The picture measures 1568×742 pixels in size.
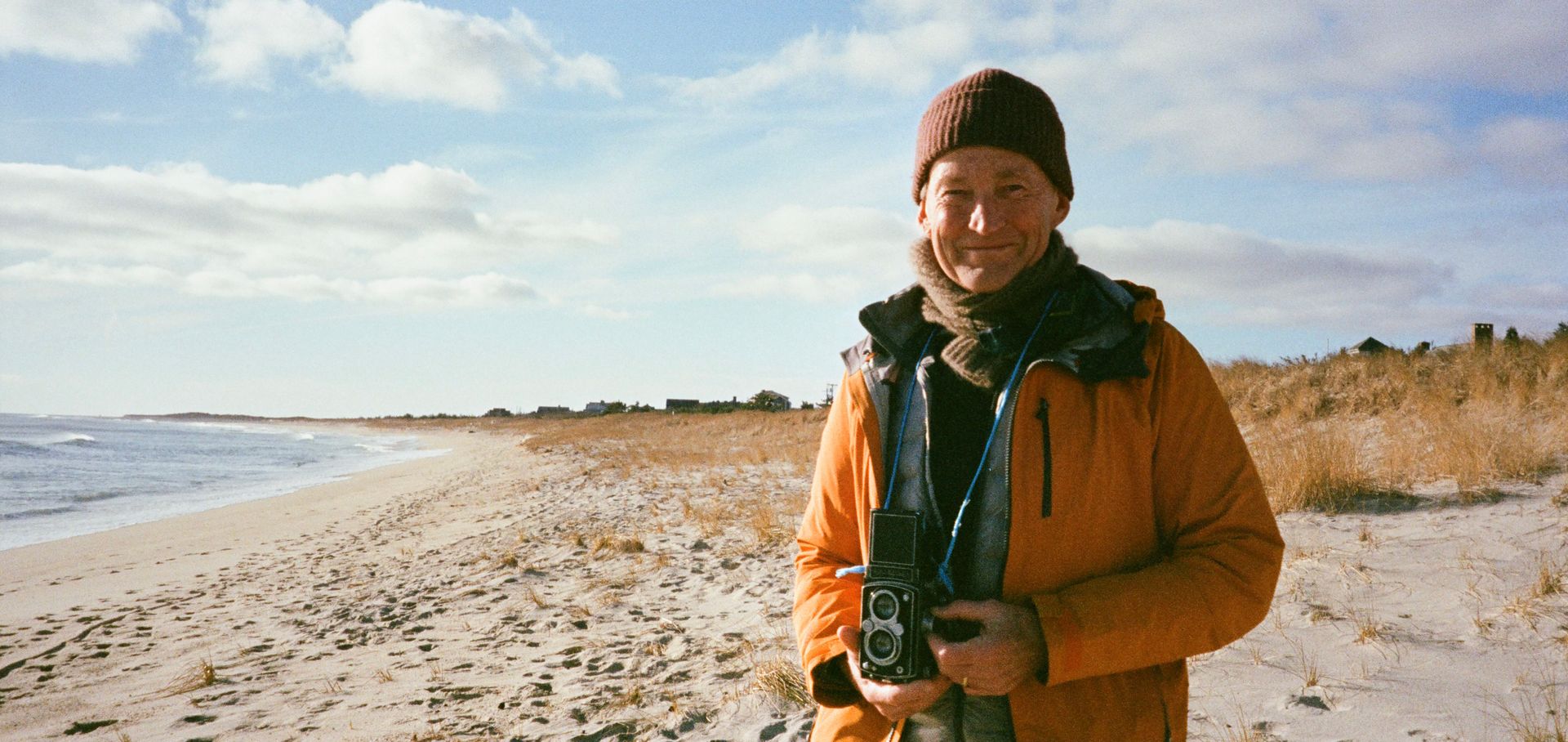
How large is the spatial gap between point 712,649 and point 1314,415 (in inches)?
333

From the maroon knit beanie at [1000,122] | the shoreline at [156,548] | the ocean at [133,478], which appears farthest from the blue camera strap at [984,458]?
the ocean at [133,478]

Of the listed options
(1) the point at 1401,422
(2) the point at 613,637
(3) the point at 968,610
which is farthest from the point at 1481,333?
(3) the point at 968,610

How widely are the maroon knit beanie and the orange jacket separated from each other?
1.18 feet

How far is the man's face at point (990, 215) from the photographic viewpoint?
1.62 metres

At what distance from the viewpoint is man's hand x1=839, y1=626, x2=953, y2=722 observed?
1440 millimetres

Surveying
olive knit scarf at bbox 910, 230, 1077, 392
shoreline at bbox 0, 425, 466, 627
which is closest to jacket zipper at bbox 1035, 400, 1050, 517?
olive knit scarf at bbox 910, 230, 1077, 392

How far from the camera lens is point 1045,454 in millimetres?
1481

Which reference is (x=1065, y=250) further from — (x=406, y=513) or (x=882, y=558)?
(x=406, y=513)

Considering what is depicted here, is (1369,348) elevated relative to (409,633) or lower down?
elevated

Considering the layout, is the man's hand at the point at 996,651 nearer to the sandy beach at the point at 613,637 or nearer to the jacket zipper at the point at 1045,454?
the jacket zipper at the point at 1045,454

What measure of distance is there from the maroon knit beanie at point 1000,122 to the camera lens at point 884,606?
35.8 inches

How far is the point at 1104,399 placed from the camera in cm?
146

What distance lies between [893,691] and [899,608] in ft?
0.49

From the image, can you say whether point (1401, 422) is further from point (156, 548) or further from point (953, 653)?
point (156, 548)
